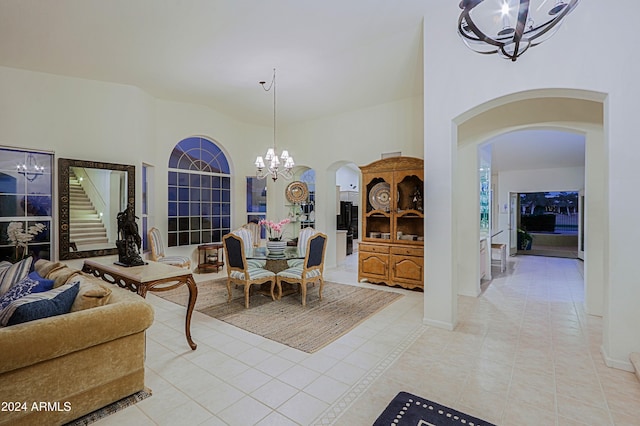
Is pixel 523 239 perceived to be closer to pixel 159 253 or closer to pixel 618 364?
pixel 618 364

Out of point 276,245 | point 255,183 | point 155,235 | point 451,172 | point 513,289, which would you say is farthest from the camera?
point 255,183

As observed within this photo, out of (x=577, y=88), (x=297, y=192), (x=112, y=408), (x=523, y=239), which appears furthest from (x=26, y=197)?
(x=523, y=239)

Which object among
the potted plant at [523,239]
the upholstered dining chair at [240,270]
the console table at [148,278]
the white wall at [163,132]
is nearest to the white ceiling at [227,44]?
the white wall at [163,132]

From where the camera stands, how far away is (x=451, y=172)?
345cm

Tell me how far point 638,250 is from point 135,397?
4.20 meters

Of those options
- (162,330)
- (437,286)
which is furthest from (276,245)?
(437,286)

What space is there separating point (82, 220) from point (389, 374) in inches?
190

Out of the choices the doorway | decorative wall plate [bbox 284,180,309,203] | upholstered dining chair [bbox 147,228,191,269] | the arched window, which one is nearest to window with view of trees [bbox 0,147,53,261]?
upholstered dining chair [bbox 147,228,191,269]

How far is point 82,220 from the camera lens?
4645 mm

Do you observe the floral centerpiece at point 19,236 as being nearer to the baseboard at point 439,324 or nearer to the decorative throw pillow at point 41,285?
the decorative throw pillow at point 41,285

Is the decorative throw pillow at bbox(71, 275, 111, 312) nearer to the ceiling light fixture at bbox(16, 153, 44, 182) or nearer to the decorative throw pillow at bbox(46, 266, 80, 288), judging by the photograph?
the decorative throw pillow at bbox(46, 266, 80, 288)

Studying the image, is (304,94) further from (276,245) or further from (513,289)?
(513,289)

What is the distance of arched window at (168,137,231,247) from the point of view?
6223 mm

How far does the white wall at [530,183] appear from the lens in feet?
27.9
